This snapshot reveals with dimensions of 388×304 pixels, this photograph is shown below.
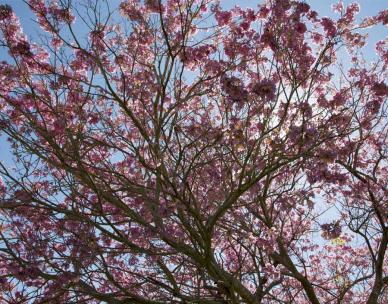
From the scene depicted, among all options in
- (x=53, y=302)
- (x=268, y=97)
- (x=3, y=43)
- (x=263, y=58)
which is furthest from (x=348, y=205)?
(x=3, y=43)

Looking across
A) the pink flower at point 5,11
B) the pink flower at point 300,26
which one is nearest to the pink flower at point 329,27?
the pink flower at point 300,26

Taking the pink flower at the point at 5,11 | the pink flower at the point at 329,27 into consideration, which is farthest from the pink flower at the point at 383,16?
the pink flower at the point at 5,11

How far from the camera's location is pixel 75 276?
490cm

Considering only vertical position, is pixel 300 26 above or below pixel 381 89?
above

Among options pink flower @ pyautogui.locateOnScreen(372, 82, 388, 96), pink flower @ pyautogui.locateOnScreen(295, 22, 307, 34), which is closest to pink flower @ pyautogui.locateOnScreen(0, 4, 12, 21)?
pink flower @ pyautogui.locateOnScreen(295, 22, 307, 34)

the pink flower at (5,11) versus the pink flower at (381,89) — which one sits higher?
the pink flower at (5,11)

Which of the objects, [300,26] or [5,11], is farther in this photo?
[5,11]

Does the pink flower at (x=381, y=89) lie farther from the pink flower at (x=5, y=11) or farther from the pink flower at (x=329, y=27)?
the pink flower at (x=5, y=11)

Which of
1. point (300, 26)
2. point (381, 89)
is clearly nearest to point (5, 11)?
point (300, 26)

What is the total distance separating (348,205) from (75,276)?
509 cm

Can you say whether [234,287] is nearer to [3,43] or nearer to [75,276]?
[75,276]

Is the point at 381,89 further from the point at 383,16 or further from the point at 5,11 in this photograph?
the point at 5,11

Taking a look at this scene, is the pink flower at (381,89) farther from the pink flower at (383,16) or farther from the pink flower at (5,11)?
the pink flower at (5,11)

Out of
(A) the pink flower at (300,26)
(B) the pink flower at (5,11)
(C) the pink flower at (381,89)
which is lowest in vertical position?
(C) the pink flower at (381,89)
